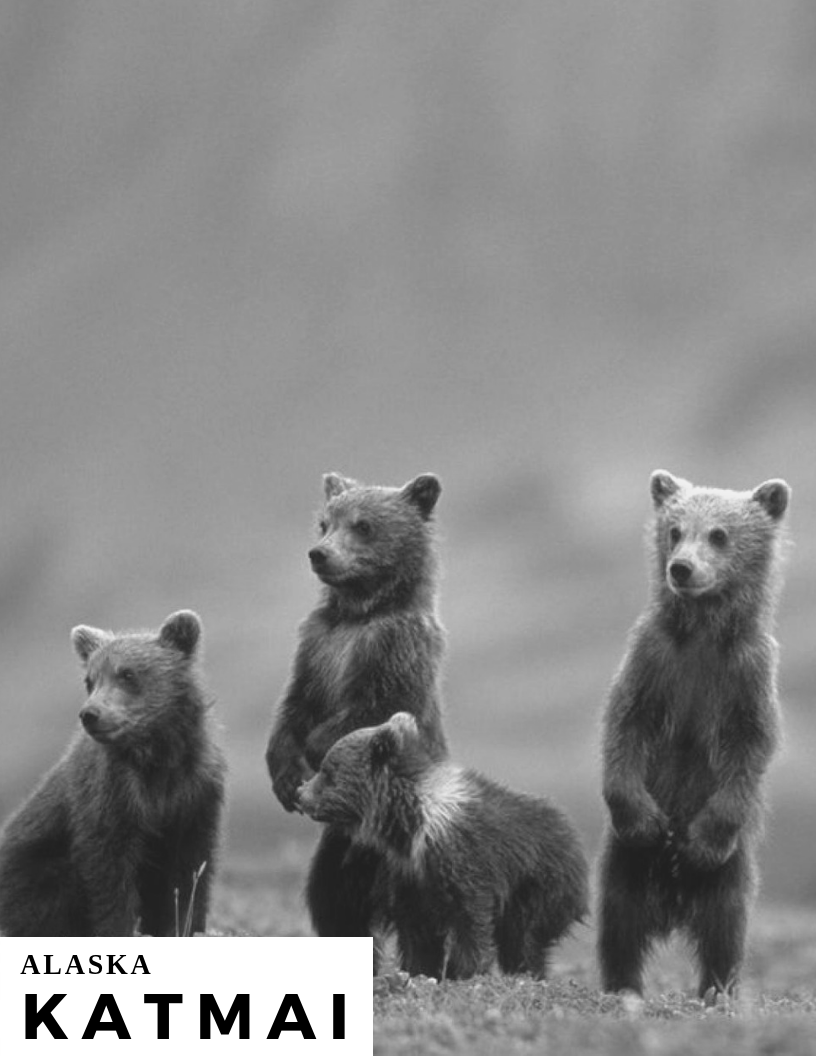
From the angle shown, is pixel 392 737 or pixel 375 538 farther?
pixel 375 538

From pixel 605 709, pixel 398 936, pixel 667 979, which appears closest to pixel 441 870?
pixel 398 936

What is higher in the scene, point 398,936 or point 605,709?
point 605,709

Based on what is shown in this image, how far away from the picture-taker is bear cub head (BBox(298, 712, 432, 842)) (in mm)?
12875

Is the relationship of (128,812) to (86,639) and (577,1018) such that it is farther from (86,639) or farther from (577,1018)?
(577,1018)

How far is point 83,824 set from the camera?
13016mm

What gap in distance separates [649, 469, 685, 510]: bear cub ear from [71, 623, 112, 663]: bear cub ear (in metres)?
3.65

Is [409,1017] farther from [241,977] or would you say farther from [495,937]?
[495,937]

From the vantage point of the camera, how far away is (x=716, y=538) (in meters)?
12.8

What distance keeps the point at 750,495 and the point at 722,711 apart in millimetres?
1396

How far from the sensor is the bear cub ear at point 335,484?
44.9 ft

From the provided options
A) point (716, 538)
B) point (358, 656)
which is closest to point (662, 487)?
point (716, 538)

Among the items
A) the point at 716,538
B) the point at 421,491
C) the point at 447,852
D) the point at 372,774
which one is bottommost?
the point at 447,852

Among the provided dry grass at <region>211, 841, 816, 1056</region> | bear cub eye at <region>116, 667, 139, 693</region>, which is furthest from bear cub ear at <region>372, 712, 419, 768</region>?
bear cub eye at <region>116, 667, 139, 693</region>

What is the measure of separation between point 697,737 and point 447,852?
1.70m
